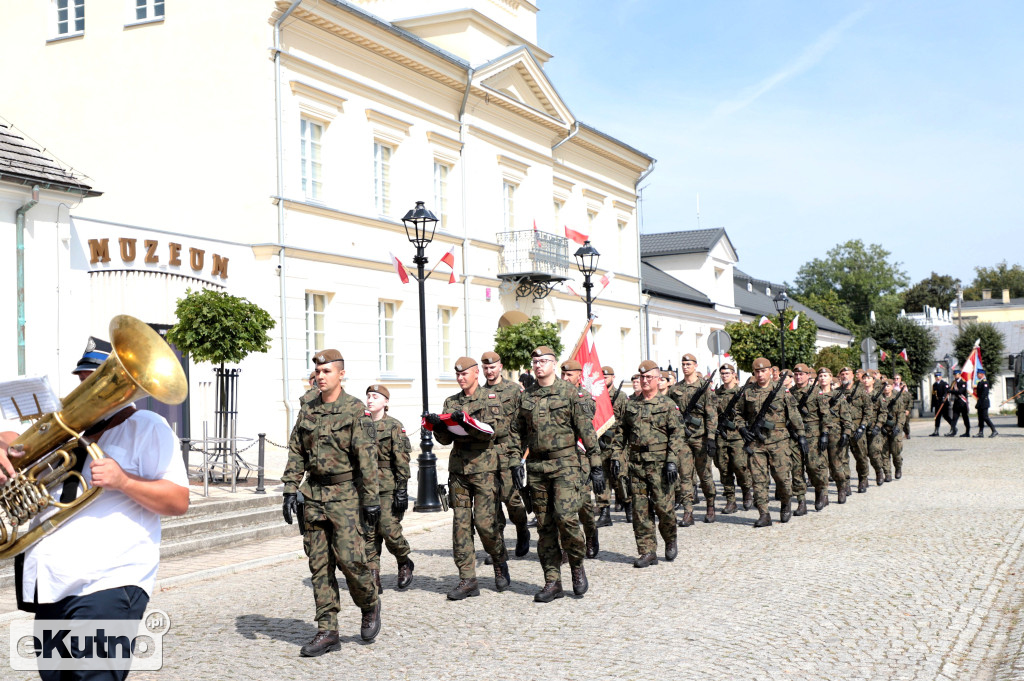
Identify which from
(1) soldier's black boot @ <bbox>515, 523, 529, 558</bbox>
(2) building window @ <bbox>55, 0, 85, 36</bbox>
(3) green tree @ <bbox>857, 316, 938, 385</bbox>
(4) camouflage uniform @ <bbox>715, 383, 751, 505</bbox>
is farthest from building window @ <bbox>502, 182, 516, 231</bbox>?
(3) green tree @ <bbox>857, 316, 938, 385</bbox>

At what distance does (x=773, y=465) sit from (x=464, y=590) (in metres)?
5.63

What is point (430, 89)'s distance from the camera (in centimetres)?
2658

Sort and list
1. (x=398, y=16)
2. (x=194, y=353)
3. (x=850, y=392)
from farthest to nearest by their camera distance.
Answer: (x=398, y=16), (x=850, y=392), (x=194, y=353)

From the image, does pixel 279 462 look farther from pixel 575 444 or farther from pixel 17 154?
pixel 575 444

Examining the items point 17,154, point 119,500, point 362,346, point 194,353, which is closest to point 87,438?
point 119,500

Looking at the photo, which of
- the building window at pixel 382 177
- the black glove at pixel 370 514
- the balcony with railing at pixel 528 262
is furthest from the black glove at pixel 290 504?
the balcony with railing at pixel 528 262

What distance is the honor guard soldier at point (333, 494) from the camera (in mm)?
6660

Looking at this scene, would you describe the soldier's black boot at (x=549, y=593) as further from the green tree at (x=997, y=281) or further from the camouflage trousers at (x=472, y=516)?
the green tree at (x=997, y=281)

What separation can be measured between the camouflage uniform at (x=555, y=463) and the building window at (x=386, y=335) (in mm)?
16265

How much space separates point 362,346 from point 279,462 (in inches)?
207

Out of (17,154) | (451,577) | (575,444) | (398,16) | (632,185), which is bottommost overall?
(451,577)

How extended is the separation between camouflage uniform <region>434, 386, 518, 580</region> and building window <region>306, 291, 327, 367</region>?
45.5 ft

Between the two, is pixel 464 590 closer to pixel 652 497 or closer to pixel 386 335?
pixel 652 497

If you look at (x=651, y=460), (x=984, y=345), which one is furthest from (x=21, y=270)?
(x=984, y=345)
